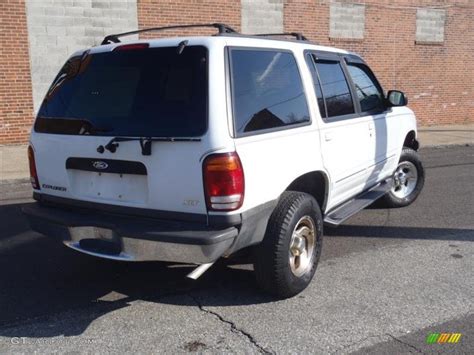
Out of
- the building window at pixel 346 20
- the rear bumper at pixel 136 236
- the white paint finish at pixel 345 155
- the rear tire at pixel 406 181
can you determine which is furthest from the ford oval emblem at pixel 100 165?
the building window at pixel 346 20

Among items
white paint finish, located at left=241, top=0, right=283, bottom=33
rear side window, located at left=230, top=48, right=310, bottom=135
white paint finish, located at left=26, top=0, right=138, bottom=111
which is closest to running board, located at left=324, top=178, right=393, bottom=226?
rear side window, located at left=230, top=48, right=310, bottom=135

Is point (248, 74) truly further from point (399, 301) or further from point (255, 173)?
point (399, 301)

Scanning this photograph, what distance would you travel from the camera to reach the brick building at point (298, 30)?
36.8 ft

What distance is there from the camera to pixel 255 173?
141 inches

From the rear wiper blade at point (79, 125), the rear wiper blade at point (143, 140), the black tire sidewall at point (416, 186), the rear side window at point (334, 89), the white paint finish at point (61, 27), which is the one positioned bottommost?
the black tire sidewall at point (416, 186)

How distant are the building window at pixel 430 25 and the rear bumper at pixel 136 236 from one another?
1509 cm

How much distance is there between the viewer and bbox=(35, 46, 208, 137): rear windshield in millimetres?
3488

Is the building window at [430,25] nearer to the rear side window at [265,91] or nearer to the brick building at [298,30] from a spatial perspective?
the brick building at [298,30]

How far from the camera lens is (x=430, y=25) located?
16688mm

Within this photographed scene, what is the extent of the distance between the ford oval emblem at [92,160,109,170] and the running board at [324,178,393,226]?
6.65 ft

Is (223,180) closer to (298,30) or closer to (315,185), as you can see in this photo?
(315,185)

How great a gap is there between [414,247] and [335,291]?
1.49 m

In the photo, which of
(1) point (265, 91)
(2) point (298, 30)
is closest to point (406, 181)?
(1) point (265, 91)

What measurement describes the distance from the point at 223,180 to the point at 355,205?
7.63 ft
